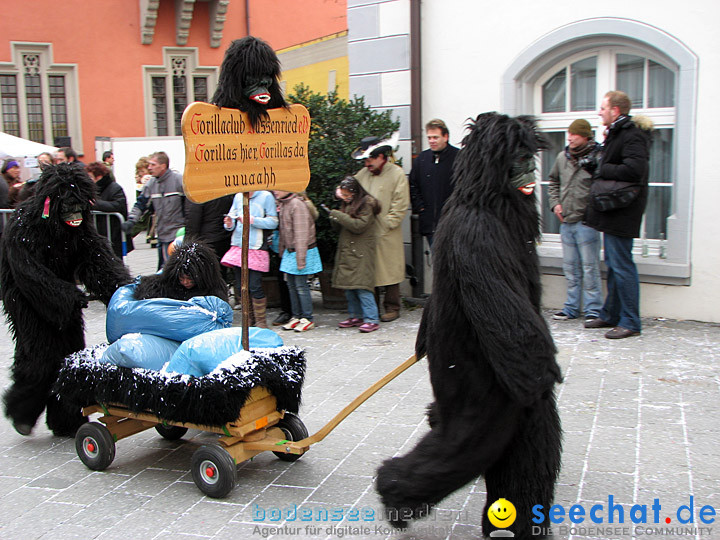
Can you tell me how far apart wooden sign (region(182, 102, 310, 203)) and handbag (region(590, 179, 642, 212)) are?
3.09 m

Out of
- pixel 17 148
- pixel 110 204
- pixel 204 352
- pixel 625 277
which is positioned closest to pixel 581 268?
pixel 625 277

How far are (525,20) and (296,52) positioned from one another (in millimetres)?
7526

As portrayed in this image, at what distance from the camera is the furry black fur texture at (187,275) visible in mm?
4465

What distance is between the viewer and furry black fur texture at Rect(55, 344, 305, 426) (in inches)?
156

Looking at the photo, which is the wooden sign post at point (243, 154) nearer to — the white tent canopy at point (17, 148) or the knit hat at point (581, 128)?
the knit hat at point (581, 128)

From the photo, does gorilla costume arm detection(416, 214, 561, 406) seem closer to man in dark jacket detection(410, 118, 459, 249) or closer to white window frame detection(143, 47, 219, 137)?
man in dark jacket detection(410, 118, 459, 249)

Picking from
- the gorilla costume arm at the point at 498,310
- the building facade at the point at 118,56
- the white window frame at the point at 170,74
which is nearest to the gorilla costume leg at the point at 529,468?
the gorilla costume arm at the point at 498,310

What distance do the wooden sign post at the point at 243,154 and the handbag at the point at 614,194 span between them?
3.09 m

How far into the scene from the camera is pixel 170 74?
22.5 metres

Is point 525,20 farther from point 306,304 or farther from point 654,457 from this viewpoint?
point 654,457

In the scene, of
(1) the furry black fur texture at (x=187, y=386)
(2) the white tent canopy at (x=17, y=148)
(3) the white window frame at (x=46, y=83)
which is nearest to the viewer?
(1) the furry black fur texture at (x=187, y=386)

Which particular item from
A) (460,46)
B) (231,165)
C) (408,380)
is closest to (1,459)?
(231,165)

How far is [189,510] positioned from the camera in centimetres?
395

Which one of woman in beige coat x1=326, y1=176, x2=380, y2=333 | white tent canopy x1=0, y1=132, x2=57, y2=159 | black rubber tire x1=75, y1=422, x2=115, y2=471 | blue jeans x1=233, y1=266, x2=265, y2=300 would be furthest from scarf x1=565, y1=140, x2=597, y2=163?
white tent canopy x1=0, y1=132, x2=57, y2=159
